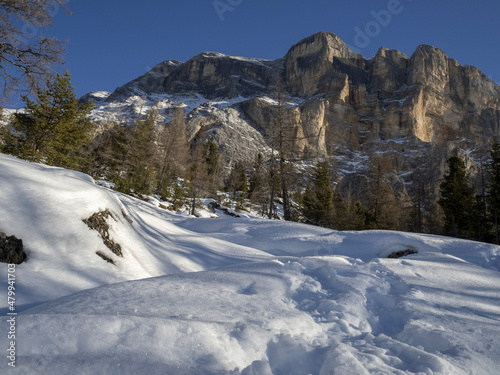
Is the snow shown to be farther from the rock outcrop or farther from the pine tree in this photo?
the pine tree

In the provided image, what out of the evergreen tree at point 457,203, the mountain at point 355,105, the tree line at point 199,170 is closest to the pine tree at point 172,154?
the tree line at point 199,170

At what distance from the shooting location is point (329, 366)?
1.59 meters

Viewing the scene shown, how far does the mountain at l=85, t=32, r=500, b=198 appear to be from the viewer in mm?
73438

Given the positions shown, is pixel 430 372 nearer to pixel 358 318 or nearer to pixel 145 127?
pixel 358 318

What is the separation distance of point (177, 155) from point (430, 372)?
25.4 meters

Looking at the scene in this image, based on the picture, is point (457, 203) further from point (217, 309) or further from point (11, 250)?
point (11, 250)

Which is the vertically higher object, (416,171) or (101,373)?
(416,171)

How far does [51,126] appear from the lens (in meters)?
15.7

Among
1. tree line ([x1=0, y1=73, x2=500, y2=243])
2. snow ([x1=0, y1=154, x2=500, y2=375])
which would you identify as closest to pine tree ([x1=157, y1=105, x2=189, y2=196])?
tree line ([x1=0, y1=73, x2=500, y2=243])

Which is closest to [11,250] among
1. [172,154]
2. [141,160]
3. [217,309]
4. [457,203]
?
[217,309]

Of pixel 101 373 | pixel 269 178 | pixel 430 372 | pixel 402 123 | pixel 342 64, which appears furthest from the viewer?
pixel 342 64

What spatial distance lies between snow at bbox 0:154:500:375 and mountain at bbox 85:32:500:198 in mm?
62880

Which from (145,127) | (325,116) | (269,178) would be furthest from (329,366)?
(325,116)

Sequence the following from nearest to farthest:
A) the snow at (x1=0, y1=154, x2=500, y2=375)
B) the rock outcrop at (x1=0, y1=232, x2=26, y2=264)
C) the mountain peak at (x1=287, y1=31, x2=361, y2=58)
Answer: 1. the snow at (x1=0, y1=154, x2=500, y2=375)
2. the rock outcrop at (x1=0, y1=232, x2=26, y2=264)
3. the mountain peak at (x1=287, y1=31, x2=361, y2=58)
